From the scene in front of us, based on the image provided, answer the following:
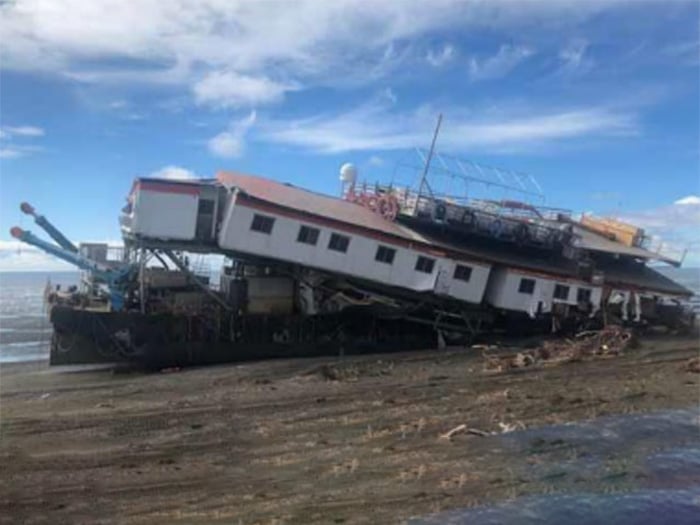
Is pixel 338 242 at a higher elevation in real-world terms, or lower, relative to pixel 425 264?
higher

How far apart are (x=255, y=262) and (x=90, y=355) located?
795 centimetres

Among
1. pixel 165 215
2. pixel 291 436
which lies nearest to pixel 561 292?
pixel 165 215

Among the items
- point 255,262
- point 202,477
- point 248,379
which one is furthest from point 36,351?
point 202,477

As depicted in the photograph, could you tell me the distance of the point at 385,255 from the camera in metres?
31.8

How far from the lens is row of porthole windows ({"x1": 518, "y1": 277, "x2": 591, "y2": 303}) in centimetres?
3469

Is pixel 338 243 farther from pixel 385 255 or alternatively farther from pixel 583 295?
pixel 583 295

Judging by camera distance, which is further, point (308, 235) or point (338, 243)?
point (338, 243)

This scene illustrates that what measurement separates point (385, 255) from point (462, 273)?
4.03m

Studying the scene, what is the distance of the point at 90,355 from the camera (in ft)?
93.7

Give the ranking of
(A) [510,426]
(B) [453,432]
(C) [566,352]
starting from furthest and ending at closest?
(C) [566,352]
(A) [510,426]
(B) [453,432]

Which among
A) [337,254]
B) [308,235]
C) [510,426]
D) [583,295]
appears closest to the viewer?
[510,426]

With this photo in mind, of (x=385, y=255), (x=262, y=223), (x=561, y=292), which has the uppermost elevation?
(x=262, y=223)

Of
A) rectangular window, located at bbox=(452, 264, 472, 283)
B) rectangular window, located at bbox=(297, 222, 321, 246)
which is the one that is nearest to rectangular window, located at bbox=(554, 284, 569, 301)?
rectangular window, located at bbox=(452, 264, 472, 283)

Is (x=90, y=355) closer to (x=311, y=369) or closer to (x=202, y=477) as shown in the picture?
(x=311, y=369)
